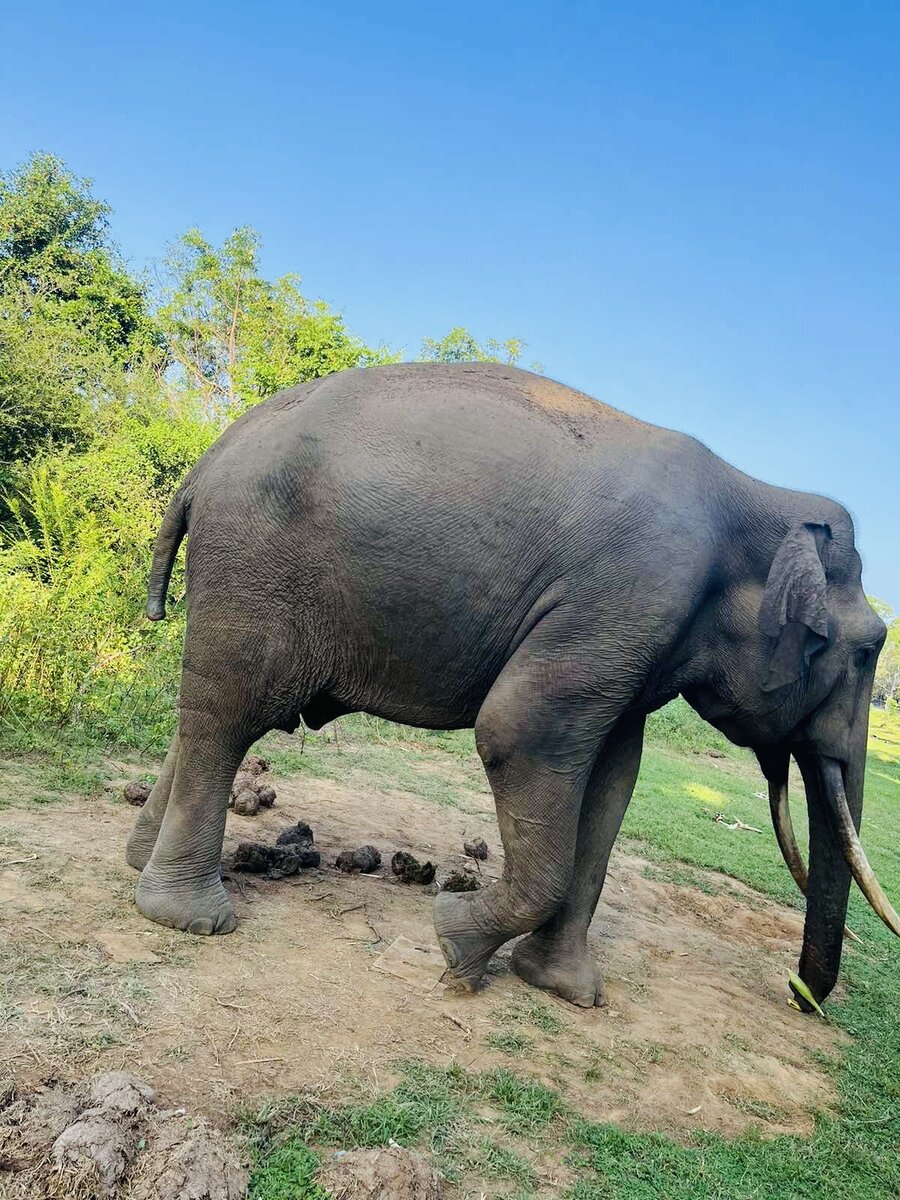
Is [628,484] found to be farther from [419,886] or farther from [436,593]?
[419,886]

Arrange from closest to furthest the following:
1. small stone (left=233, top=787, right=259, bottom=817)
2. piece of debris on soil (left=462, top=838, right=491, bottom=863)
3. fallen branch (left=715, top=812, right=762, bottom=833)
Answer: small stone (left=233, top=787, right=259, bottom=817) → piece of debris on soil (left=462, top=838, right=491, bottom=863) → fallen branch (left=715, top=812, right=762, bottom=833)

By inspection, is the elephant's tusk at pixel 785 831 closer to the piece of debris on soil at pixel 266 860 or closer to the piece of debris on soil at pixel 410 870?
the piece of debris on soil at pixel 410 870

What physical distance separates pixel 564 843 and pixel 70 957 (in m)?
1.82

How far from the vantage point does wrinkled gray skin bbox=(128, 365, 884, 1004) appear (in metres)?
3.28

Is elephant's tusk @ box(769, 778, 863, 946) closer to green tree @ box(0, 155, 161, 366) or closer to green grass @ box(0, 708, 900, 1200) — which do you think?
green grass @ box(0, 708, 900, 1200)

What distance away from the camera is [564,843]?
330 cm

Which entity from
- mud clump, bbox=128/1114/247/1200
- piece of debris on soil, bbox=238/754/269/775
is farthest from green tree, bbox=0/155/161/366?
mud clump, bbox=128/1114/247/1200

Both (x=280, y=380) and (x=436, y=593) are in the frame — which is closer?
(x=436, y=593)

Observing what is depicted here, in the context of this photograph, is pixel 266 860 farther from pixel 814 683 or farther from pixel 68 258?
pixel 68 258

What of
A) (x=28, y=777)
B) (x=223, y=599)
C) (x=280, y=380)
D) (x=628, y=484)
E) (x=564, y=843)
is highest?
(x=280, y=380)

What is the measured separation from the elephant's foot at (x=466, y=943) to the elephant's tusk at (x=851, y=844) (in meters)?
1.47

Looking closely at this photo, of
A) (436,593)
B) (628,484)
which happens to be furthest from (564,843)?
(628,484)

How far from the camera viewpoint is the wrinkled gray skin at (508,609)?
3.28 m

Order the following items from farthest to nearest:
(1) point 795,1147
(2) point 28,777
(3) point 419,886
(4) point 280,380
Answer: (4) point 280,380 → (2) point 28,777 → (3) point 419,886 → (1) point 795,1147
